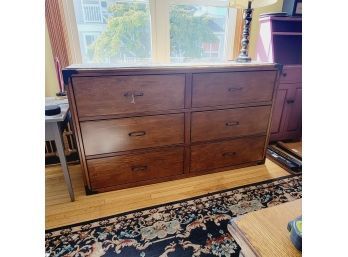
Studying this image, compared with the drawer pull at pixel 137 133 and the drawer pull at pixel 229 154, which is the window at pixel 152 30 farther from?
the drawer pull at pixel 229 154

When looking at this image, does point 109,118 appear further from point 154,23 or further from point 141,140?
point 154,23

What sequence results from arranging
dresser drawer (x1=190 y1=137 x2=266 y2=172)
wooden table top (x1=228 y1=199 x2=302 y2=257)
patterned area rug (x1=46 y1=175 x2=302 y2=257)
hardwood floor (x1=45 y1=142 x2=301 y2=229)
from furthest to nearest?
dresser drawer (x1=190 y1=137 x2=266 y2=172), hardwood floor (x1=45 y1=142 x2=301 y2=229), patterned area rug (x1=46 y1=175 x2=302 y2=257), wooden table top (x1=228 y1=199 x2=302 y2=257)

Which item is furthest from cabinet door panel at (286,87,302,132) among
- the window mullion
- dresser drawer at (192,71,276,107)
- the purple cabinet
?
the window mullion

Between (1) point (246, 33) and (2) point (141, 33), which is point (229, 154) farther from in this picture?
(2) point (141, 33)

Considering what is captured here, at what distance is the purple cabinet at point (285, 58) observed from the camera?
2.02 metres

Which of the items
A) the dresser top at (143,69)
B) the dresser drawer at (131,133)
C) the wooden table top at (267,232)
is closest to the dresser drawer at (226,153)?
the dresser drawer at (131,133)

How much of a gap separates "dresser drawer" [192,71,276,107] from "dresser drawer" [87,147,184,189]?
1.43 ft

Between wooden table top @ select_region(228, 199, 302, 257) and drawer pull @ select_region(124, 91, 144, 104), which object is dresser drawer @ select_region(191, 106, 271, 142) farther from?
wooden table top @ select_region(228, 199, 302, 257)

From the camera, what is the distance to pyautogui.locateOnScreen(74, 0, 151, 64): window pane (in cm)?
180

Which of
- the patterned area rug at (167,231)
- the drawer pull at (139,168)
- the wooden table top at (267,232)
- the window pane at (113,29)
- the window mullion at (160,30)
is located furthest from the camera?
the window mullion at (160,30)

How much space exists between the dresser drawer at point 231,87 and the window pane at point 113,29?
89 cm

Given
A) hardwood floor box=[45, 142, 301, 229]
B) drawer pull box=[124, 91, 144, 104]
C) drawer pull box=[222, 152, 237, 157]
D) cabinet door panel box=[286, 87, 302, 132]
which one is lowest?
hardwood floor box=[45, 142, 301, 229]
